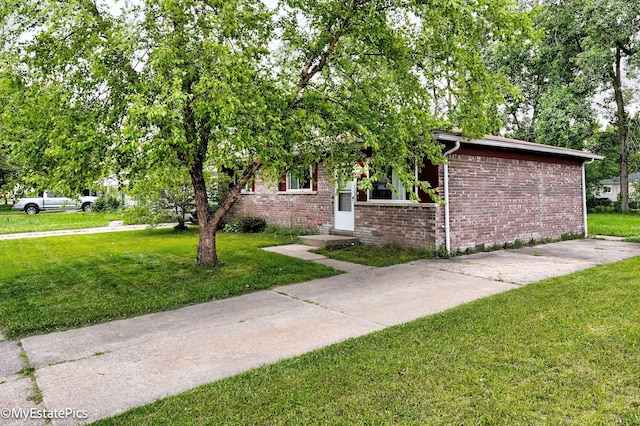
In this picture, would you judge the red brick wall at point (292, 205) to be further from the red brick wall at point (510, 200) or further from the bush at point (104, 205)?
the bush at point (104, 205)

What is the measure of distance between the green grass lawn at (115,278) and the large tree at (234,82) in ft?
3.38

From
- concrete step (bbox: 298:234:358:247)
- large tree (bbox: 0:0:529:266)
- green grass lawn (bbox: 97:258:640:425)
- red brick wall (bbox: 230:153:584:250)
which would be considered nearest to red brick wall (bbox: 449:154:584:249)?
red brick wall (bbox: 230:153:584:250)

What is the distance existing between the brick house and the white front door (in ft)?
0.09

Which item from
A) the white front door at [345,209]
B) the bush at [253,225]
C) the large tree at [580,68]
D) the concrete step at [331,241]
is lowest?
the concrete step at [331,241]

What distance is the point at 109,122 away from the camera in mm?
5734

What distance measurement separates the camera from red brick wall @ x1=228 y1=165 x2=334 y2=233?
12266mm

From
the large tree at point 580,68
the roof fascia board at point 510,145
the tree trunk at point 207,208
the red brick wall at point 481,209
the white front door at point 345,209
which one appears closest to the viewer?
the tree trunk at point 207,208

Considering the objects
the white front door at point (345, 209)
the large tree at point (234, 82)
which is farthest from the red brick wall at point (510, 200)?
the white front door at point (345, 209)

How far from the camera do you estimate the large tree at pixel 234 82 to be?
211 inches

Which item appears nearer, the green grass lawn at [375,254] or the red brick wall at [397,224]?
the green grass lawn at [375,254]

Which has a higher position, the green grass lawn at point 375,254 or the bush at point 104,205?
the bush at point 104,205

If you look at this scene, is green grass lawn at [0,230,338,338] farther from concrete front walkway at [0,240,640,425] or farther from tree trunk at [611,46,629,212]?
tree trunk at [611,46,629,212]

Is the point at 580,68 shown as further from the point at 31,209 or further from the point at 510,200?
the point at 31,209

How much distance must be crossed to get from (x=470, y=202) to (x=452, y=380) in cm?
707
